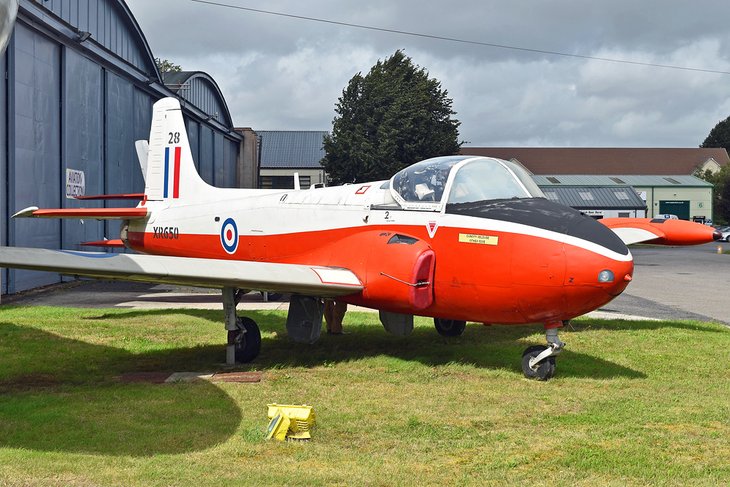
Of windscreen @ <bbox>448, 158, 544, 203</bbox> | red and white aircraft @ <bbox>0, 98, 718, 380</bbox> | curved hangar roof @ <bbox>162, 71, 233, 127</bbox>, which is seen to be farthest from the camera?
curved hangar roof @ <bbox>162, 71, 233, 127</bbox>

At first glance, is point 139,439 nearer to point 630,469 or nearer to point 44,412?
point 44,412

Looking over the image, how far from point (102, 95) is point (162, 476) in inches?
768

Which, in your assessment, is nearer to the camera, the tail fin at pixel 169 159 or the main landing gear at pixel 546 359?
the main landing gear at pixel 546 359

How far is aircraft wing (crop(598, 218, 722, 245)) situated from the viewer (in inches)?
425

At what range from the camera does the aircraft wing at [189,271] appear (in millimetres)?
6453

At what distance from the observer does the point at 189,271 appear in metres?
7.55

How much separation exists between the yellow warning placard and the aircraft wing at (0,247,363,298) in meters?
1.41

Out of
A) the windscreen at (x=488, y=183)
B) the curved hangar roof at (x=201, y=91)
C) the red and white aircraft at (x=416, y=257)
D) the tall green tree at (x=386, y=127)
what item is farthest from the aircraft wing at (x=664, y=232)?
the tall green tree at (x=386, y=127)

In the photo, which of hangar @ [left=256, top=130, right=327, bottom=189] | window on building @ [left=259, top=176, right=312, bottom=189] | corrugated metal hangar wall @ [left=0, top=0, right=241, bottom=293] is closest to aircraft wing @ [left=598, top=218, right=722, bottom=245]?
corrugated metal hangar wall @ [left=0, top=0, right=241, bottom=293]

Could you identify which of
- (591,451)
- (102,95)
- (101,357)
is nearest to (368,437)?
(591,451)

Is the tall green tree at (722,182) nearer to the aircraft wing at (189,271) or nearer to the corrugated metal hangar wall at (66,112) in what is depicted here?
the corrugated metal hangar wall at (66,112)

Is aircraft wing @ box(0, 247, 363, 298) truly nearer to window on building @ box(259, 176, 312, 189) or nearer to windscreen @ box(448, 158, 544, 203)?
windscreen @ box(448, 158, 544, 203)

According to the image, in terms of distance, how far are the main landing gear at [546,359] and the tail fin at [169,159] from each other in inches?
257

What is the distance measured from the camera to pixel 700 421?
6.29 metres
